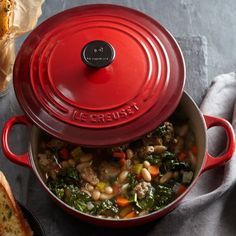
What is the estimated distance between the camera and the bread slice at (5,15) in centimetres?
147

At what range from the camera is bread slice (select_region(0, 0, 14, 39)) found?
1.47 m

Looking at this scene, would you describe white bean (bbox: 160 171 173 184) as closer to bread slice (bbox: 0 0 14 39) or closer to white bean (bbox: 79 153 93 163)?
white bean (bbox: 79 153 93 163)

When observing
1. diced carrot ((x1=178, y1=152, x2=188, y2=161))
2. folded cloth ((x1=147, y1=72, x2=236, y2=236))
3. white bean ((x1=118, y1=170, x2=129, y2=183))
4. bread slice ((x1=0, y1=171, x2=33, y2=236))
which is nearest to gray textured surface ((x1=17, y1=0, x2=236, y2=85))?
folded cloth ((x1=147, y1=72, x2=236, y2=236))

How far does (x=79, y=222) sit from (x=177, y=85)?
17.8 inches

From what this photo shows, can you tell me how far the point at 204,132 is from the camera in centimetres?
138

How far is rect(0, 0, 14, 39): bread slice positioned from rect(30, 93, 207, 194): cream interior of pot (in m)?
0.30

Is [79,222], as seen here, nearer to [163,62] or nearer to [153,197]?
[153,197]

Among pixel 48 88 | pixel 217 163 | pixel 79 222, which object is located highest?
pixel 48 88

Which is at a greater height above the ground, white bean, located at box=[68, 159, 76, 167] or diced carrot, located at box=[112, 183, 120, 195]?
white bean, located at box=[68, 159, 76, 167]

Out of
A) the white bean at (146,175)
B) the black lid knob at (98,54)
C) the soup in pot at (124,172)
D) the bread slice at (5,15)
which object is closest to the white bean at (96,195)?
the soup in pot at (124,172)

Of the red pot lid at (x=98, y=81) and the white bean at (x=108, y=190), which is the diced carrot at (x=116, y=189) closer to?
the white bean at (x=108, y=190)

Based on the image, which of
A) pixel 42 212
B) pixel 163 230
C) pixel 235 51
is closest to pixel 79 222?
pixel 42 212

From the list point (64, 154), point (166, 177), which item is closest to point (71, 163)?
point (64, 154)

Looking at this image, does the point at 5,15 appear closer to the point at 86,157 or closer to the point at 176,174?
the point at 86,157
